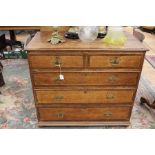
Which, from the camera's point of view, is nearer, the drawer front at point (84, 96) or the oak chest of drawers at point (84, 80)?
the oak chest of drawers at point (84, 80)

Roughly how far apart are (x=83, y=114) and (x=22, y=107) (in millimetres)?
1053

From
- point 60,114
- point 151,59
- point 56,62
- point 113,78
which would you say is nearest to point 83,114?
point 60,114

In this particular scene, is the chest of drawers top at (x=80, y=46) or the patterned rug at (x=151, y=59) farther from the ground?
the chest of drawers top at (x=80, y=46)

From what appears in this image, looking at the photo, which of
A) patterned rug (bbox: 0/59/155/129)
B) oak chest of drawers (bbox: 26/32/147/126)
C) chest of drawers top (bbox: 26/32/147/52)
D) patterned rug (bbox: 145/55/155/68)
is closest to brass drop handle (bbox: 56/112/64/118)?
oak chest of drawers (bbox: 26/32/147/126)

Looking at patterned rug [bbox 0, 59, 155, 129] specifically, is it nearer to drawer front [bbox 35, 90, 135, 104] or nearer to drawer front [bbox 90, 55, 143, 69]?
drawer front [bbox 35, 90, 135, 104]

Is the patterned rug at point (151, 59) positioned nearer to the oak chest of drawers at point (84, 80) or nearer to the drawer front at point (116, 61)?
the oak chest of drawers at point (84, 80)

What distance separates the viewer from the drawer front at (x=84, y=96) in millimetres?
2130

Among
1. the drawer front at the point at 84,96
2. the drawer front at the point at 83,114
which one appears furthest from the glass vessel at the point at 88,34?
the drawer front at the point at 83,114

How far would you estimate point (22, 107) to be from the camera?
9.32ft

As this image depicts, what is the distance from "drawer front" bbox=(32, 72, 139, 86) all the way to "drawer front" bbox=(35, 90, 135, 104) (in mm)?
109

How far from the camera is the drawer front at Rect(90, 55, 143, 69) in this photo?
188cm

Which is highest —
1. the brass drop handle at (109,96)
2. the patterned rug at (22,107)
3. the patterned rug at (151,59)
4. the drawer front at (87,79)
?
the drawer front at (87,79)

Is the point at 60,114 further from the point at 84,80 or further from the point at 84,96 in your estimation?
the point at 84,80
